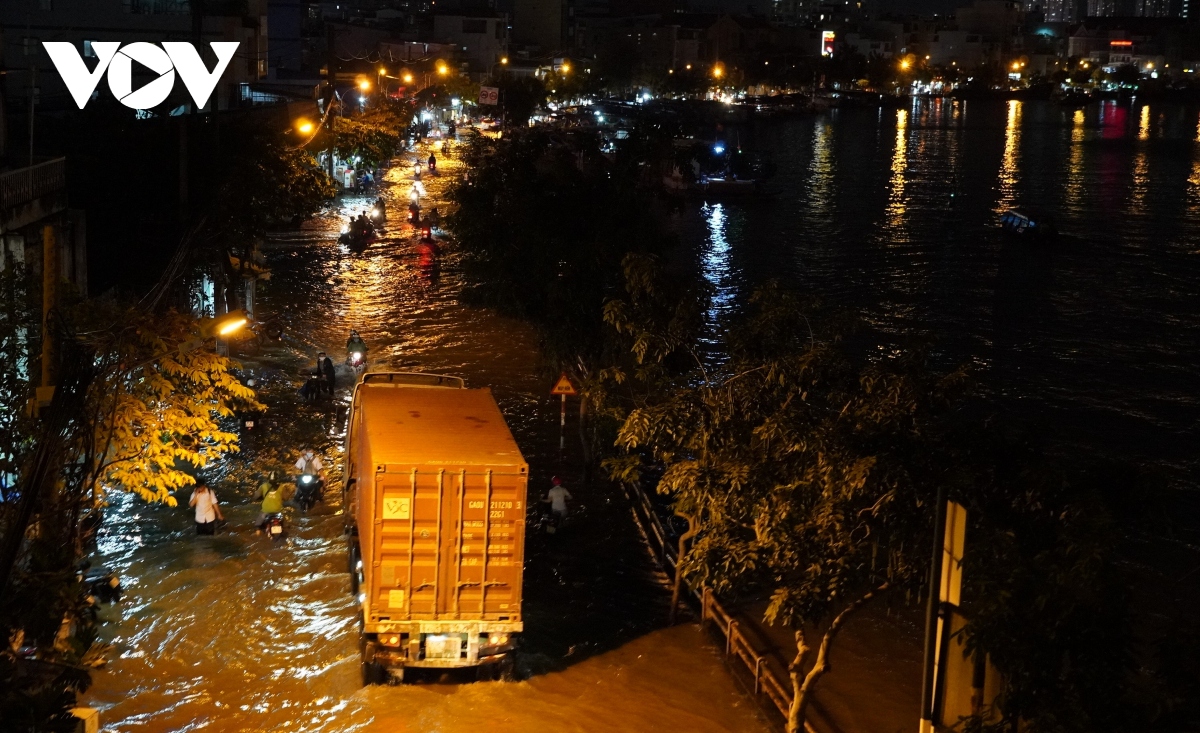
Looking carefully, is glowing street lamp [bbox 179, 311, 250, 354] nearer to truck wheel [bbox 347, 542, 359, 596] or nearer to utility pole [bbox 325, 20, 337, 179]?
truck wheel [bbox 347, 542, 359, 596]

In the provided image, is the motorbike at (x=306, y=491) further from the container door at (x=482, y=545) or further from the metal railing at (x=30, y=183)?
the container door at (x=482, y=545)

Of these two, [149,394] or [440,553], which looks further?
[149,394]

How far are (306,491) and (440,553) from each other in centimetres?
684

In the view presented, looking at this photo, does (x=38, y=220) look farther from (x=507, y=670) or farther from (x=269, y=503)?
(x=507, y=670)

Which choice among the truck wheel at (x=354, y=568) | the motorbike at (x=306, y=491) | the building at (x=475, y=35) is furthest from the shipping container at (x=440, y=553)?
the building at (x=475, y=35)

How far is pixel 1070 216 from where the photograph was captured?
66.1 metres

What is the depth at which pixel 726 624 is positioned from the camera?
50.8ft

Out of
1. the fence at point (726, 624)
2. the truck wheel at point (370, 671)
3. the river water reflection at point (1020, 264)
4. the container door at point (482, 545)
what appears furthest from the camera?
the river water reflection at point (1020, 264)

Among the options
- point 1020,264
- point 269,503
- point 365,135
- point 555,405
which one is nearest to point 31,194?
point 269,503

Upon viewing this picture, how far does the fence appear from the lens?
45.4 feet

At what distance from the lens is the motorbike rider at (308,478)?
19.6 m

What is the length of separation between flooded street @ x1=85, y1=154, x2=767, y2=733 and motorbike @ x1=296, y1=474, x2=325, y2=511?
0.76ft

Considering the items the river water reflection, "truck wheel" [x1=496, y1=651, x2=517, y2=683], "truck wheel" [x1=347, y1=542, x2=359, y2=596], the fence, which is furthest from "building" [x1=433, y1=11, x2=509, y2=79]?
"truck wheel" [x1=496, y1=651, x2=517, y2=683]

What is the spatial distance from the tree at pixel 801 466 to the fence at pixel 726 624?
1470 mm
